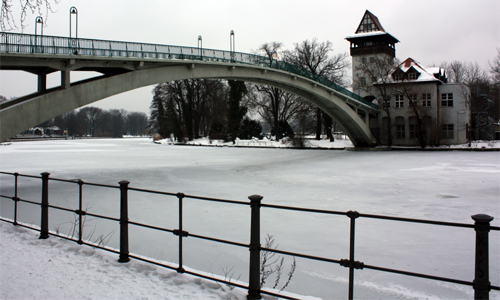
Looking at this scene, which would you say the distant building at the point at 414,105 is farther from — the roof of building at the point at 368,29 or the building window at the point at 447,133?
the roof of building at the point at 368,29

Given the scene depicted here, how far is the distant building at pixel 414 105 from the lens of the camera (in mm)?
45406

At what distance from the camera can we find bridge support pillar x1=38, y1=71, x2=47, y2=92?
19.4m

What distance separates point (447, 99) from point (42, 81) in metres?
43.9

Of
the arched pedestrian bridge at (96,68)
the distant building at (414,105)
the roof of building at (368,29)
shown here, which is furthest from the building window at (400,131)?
the roof of building at (368,29)

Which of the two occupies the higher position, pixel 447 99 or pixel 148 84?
pixel 447 99

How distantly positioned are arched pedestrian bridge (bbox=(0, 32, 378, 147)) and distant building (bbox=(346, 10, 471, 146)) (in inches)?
689

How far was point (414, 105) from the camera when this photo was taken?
146ft

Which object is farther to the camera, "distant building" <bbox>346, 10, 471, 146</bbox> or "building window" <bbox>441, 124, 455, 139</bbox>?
"building window" <bbox>441, 124, 455, 139</bbox>

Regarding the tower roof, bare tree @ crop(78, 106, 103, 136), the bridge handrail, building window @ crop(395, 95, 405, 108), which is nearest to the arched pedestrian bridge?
the bridge handrail

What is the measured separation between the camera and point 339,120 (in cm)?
4347

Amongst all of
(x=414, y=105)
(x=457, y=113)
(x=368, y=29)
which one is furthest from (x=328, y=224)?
(x=368, y=29)

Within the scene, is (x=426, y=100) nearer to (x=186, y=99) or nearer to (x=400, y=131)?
(x=400, y=131)

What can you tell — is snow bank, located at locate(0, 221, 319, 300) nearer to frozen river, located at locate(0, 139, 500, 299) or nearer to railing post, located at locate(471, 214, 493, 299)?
frozen river, located at locate(0, 139, 500, 299)

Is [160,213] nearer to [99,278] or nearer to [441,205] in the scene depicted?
[99,278]
